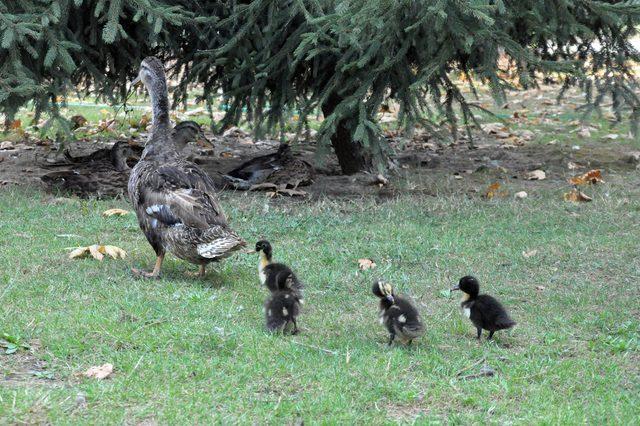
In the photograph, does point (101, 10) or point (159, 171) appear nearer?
point (159, 171)

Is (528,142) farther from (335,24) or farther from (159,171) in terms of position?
(159,171)

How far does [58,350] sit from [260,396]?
4.62ft

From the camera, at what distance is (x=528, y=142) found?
14750mm

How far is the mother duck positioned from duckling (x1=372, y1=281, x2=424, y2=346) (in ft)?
4.95

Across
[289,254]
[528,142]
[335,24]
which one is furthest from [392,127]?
[289,254]

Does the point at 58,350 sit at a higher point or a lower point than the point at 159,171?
lower

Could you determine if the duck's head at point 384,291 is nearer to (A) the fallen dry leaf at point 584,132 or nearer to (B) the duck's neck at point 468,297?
(B) the duck's neck at point 468,297

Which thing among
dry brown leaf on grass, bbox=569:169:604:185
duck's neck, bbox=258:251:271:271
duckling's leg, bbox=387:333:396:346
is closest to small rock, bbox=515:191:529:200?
dry brown leaf on grass, bbox=569:169:604:185

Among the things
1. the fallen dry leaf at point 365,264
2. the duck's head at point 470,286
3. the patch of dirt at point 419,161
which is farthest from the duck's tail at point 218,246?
the patch of dirt at point 419,161

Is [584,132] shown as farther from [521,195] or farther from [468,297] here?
[468,297]

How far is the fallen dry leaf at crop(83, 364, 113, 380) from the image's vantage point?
17.7 ft

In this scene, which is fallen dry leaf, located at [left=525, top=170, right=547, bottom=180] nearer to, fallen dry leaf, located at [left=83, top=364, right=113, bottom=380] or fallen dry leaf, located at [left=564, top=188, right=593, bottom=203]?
fallen dry leaf, located at [left=564, top=188, right=593, bottom=203]

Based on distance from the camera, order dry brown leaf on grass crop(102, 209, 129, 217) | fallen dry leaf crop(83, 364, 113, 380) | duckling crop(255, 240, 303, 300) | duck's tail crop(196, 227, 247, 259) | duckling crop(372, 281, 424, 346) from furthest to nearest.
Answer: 1. dry brown leaf on grass crop(102, 209, 129, 217)
2. duck's tail crop(196, 227, 247, 259)
3. duckling crop(255, 240, 303, 300)
4. duckling crop(372, 281, 424, 346)
5. fallen dry leaf crop(83, 364, 113, 380)

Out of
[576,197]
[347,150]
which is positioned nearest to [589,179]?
[576,197]
